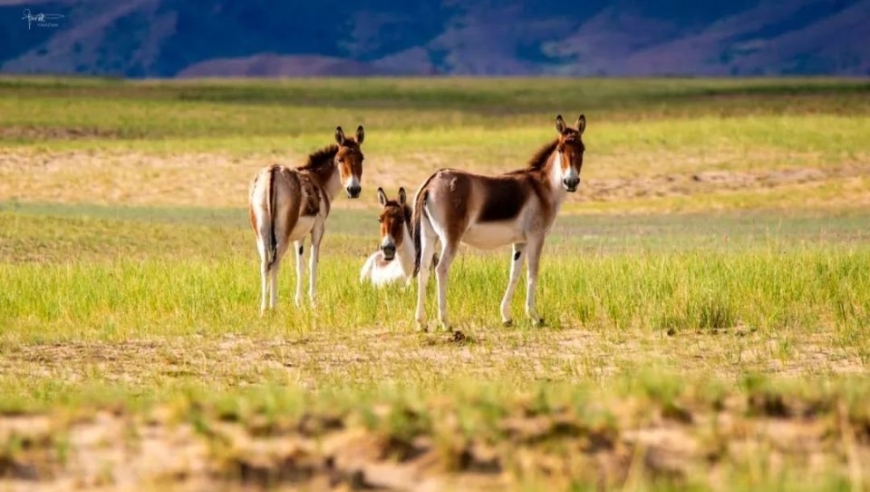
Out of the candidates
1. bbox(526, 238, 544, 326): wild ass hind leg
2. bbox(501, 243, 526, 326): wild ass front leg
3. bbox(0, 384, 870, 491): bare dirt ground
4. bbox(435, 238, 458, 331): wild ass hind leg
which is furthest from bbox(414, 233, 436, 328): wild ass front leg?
bbox(0, 384, 870, 491): bare dirt ground

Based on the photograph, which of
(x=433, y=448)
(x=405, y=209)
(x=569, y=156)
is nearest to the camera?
(x=433, y=448)

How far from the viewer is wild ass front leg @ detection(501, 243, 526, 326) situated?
15508 millimetres

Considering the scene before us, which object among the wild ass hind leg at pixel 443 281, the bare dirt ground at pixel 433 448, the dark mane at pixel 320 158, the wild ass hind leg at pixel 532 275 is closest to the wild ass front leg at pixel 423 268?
the wild ass hind leg at pixel 443 281

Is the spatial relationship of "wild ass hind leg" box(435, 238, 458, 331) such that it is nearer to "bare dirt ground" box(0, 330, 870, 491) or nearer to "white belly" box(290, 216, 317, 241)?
"white belly" box(290, 216, 317, 241)

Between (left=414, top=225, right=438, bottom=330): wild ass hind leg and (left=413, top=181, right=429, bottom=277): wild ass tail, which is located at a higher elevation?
(left=413, top=181, right=429, bottom=277): wild ass tail

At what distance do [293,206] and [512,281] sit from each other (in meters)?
2.39

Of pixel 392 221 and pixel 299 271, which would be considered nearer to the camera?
pixel 392 221

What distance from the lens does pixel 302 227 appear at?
16984 millimetres

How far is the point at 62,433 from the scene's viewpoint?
Answer: 25.1 ft

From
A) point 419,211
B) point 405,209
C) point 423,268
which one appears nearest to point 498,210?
point 419,211

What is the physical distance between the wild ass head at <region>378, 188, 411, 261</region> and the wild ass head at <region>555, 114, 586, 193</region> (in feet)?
5.61

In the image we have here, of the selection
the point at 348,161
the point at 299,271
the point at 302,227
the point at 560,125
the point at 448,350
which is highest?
the point at 560,125

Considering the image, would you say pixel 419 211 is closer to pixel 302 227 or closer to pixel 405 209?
pixel 302 227

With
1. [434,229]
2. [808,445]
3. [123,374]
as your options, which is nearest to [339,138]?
[434,229]
